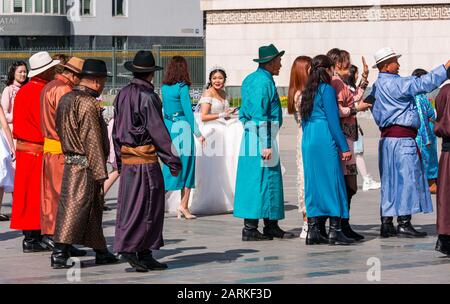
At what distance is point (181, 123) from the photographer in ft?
54.0

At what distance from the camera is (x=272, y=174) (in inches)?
565

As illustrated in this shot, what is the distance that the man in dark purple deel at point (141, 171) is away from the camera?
11.9m

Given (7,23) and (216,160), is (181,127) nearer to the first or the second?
(216,160)

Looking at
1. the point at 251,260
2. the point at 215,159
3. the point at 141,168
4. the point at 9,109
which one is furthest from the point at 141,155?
the point at 215,159

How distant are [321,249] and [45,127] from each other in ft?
9.46

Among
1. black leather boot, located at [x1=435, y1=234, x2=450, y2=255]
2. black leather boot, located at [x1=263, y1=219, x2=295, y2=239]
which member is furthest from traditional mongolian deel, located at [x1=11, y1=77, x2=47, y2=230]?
black leather boot, located at [x1=435, y1=234, x2=450, y2=255]

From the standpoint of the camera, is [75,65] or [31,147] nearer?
[75,65]

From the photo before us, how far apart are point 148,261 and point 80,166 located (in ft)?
3.30

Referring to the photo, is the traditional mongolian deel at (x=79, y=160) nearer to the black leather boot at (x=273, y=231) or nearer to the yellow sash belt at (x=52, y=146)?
the yellow sash belt at (x=52, y=146)

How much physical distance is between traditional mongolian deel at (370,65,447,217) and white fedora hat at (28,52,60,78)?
3.31m

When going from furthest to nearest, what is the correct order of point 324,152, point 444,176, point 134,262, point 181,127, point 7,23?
point 7,23, point 181,127, point 324,152, point 444,176, point 134,262

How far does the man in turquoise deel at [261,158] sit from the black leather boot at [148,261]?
233 centimetres

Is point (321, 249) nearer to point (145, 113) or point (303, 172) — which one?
point (303, 172)

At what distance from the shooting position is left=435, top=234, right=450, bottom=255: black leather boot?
12.7m
